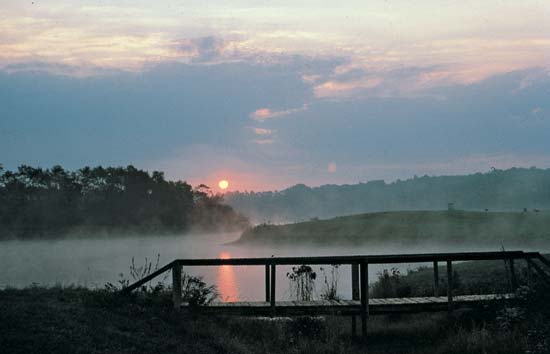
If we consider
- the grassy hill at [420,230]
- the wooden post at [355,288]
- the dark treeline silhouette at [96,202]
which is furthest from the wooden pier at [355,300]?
the dark treeline silhouette at [96,202]

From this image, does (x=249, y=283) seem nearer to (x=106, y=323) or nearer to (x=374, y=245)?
(x=106, y=323)

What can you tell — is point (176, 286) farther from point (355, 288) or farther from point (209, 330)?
point (355, 288)

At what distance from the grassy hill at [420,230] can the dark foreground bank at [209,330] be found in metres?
48.1

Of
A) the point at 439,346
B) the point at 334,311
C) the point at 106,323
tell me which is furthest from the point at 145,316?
the point at 439,346

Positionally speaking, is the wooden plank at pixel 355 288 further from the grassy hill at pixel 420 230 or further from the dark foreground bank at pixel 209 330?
the grassy hill at pixel 420 230

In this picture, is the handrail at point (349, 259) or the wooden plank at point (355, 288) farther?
the wooden plank at point (355, 288)

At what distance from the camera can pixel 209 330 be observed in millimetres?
14219

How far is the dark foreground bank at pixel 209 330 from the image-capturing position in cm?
1145

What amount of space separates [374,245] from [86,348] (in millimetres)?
68539

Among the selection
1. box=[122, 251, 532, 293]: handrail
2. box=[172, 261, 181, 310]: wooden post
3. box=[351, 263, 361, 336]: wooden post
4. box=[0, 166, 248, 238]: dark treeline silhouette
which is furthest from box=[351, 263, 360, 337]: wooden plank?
box=[0, 166, 248, 238]: dark treeline silhouette

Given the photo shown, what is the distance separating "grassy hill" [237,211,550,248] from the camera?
2618 inches

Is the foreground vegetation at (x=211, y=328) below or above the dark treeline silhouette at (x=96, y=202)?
below

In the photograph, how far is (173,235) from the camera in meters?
141

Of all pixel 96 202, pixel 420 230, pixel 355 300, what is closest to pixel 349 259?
pixel 355 300
